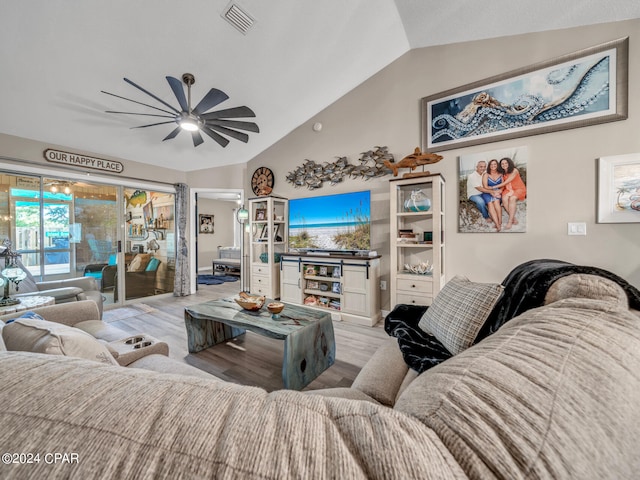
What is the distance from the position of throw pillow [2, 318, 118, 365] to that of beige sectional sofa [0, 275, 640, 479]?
0.45 meters

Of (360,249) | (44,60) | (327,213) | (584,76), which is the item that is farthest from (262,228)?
(584,76)

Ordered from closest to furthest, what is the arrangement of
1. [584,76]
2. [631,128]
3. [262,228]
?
1. [631,128]
2. [584,76]
3. [262,228]

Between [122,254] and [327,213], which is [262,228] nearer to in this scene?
[327,213]

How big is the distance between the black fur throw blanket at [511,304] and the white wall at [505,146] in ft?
4.88

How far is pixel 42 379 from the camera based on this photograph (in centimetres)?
43

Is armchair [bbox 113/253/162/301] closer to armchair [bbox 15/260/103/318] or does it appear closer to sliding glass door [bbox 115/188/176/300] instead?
sliding glass door [bbox 115/188/176/300]

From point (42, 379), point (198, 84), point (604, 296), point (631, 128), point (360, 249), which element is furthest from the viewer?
point (360, 249)

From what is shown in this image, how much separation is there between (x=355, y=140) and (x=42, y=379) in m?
3.76

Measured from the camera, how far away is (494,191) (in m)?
2.72

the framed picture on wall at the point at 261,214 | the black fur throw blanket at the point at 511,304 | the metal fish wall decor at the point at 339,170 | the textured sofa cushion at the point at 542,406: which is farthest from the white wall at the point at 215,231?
the textured sofa cushion at the point at 542,406

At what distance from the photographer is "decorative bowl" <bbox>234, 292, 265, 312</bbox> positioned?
221cm

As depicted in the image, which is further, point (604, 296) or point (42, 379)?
point (604, 296)

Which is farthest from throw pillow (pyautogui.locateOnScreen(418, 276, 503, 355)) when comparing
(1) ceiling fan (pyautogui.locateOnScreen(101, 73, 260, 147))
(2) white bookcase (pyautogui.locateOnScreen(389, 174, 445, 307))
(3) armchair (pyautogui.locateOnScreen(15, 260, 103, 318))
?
(3) armchair (pyautogui.locateOnScreen(15, 260, 103, 318))

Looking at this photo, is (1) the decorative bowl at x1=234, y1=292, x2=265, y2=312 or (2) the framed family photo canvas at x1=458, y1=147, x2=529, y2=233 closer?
(1) the decorative bowl at x1=234, y1=292, x2=265, y2=312
